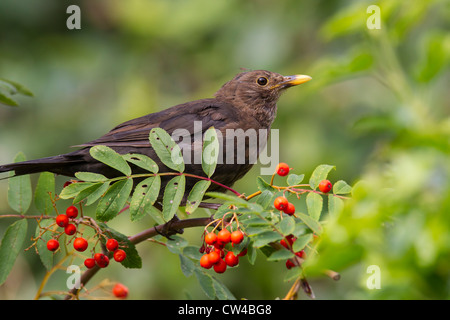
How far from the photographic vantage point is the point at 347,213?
4.04ft

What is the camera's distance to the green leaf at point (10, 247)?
8.49ft

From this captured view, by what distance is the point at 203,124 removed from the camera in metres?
4.01

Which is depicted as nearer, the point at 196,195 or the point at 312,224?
the point at 312,224

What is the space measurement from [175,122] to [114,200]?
1.43 metres

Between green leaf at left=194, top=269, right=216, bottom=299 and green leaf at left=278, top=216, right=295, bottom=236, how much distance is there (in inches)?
30.3

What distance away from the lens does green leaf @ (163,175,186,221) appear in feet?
8.29

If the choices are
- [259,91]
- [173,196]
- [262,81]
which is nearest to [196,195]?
[173,196]

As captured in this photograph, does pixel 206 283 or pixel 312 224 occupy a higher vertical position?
pixel 312 224

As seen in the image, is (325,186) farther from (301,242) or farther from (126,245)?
(126,245)

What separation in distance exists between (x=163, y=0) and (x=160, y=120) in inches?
110

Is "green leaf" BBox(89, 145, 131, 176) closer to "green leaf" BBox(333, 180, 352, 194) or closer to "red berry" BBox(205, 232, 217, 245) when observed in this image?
"red berry" BBox(205, 232, 217, 245)

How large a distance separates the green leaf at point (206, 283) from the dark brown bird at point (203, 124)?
0.92 m

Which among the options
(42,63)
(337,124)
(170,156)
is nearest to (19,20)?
(42,63)
